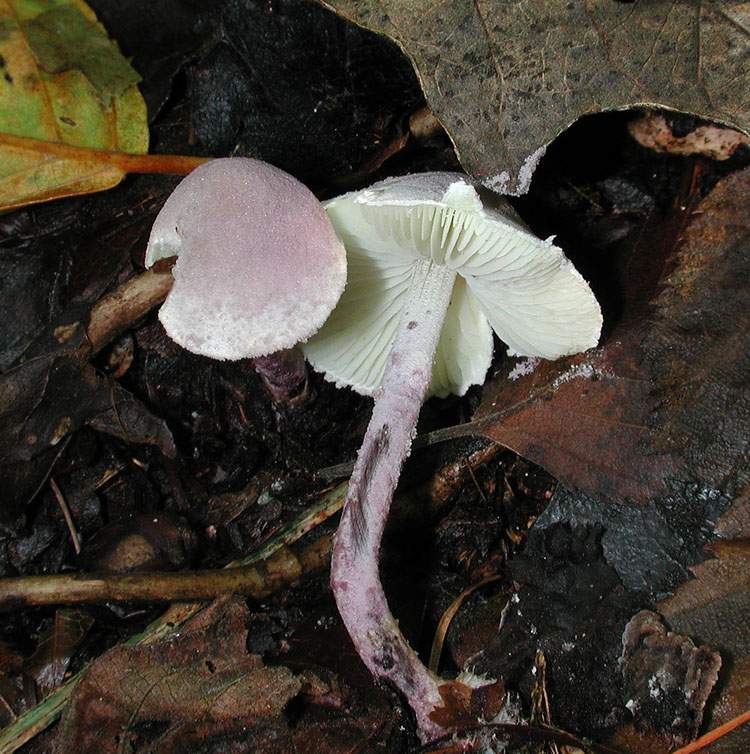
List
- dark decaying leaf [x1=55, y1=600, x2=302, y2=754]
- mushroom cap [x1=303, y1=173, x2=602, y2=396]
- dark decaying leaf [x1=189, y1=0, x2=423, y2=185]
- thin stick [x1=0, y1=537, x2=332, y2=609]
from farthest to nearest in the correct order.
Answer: dark decaying leaf [x1=189, y1=0, x2=423, y2=185] → thin stick [x1=0, y1=537, x2=332, y2=609] → dark decaying leaf [x1=55, y1=600, x2=302, y2=754] → mushroom cap [x1=303, y1=173, x2=602, y2=396]

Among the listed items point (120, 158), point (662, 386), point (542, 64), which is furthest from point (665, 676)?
point (120, 158)

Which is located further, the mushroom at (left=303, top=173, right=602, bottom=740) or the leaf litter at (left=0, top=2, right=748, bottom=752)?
the leaf litter at (left=0, top=2, right=748, bottom=752)

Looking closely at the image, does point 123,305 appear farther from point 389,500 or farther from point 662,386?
point 662,386

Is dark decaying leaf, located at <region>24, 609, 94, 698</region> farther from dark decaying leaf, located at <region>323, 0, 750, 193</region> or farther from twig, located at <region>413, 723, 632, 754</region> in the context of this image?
dark decaying leaf, located at <region>323, 0, 750, 193</region>

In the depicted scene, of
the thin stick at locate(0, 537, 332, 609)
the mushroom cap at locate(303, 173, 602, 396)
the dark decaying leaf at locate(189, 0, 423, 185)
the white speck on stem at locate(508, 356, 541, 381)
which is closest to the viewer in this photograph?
the mushroom cap at locate(303, 173, 602, 396)

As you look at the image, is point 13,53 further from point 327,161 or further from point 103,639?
point 103,639

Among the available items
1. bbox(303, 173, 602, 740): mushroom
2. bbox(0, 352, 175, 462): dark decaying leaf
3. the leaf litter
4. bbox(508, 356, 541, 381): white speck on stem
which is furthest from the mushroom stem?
bbox(0, 352, 175, 462): dark decaying leaf
